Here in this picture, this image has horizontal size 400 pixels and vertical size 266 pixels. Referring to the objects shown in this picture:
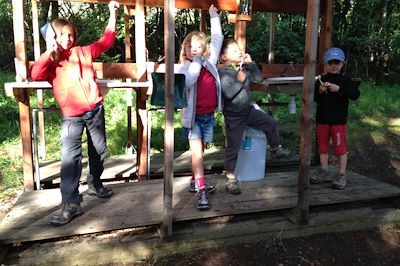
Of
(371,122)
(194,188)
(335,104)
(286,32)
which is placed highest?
(286,32)

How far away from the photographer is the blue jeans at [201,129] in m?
3.85

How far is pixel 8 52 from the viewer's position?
1520 centimetres

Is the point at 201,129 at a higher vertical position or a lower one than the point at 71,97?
lower

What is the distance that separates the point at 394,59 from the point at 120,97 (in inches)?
389

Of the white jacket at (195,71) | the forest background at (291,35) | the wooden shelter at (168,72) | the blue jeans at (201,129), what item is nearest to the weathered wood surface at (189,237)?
the wooden shelter at (168,72)

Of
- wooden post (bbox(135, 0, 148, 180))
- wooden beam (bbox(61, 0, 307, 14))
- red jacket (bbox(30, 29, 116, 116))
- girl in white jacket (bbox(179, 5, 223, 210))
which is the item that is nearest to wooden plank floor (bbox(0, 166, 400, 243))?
girl in white jacket (bbox(179, 5, 223, 210))

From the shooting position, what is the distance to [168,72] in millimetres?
3072

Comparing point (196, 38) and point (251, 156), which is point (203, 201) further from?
point (196, 38)

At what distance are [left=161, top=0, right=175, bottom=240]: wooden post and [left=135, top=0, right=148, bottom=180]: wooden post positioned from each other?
1.42 meters

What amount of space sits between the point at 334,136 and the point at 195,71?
5.88ft

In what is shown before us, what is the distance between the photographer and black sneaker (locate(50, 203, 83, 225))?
3.28 m

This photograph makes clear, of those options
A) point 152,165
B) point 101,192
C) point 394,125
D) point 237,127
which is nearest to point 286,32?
point 394,125

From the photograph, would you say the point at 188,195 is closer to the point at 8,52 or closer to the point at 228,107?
the point at 228,107

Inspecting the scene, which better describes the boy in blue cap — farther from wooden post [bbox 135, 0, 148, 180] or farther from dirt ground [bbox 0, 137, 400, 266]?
wooden post [bbox 135, 0, 148, 180]
